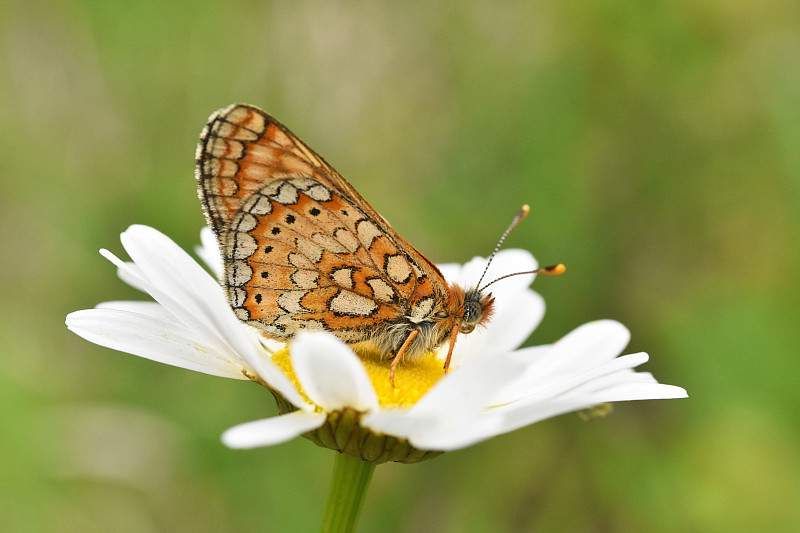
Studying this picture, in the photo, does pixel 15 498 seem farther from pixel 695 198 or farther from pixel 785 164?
pixel 785 164

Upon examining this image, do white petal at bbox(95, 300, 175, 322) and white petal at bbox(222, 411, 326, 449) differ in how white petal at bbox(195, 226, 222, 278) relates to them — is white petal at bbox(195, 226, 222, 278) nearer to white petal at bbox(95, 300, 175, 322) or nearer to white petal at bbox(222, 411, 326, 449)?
white petal at bbox(95, 300, 175, 322)

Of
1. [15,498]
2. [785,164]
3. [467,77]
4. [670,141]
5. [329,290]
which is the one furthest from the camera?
[467,77]

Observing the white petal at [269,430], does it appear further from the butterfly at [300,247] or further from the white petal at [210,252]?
the white petal at [210,252]

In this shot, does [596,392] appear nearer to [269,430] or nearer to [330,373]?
[330,373]

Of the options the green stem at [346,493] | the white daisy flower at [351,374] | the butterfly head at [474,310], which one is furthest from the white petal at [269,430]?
the butterfly head at [474,310]

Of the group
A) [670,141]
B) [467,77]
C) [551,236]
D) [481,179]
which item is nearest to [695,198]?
[670,141]

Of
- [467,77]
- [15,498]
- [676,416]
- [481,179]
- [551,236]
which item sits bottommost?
[15,498]

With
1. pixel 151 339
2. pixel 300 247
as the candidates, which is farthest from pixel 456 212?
pixel 151 339
